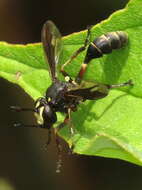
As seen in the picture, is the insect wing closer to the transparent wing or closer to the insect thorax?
the insect thorax

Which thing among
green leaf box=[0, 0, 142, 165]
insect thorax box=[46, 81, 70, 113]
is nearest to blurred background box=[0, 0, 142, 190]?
insect thorax box=[46, 81, 70, 113]

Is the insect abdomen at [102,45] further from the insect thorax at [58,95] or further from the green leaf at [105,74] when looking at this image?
the insect thorax at [58,95]

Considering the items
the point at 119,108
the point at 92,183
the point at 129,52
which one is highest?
the point at 129,52

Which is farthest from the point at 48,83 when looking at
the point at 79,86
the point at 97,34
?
the point at 97,34

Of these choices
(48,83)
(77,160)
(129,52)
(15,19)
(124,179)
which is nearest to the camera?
(129,52)

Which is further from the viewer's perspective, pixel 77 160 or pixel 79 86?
pixel 77 160

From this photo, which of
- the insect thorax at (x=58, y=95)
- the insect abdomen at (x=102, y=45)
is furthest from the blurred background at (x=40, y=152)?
the insect abdomen at (x=102, y=45)

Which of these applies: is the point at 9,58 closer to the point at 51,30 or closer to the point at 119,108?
the point at 51,30

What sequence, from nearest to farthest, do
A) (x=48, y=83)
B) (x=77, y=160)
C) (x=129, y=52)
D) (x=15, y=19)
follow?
(x=129, y=52) → (x=48, y=83) → (x=77, y=160) → (x=15, y=19)
